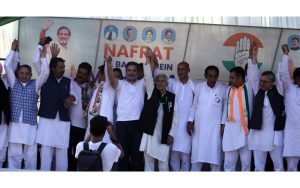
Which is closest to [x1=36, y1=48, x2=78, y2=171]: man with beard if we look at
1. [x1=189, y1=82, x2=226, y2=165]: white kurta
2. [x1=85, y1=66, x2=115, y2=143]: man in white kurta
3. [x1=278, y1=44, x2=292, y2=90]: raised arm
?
[x1=85, y1=66, x2=115, y2=143]: man in white kurta

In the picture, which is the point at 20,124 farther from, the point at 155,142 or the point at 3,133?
the point at 155,142

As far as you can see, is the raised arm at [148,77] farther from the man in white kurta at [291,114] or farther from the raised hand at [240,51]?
the raised hand at [240,51]

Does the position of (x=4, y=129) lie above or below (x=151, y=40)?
below

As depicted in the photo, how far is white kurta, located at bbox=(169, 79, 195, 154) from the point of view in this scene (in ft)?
25.5

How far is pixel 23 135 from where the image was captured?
24.8ft

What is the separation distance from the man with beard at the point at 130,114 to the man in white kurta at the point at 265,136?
1259 mm

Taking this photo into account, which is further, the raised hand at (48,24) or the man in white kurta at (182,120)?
the raised hand at (48,24)

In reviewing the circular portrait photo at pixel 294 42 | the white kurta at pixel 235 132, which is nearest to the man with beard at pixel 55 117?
the white kurta at pixel 235 132

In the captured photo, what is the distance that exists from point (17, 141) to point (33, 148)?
25 cm

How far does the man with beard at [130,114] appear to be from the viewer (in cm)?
758

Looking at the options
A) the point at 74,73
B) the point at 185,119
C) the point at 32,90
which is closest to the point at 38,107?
the point at 32,90

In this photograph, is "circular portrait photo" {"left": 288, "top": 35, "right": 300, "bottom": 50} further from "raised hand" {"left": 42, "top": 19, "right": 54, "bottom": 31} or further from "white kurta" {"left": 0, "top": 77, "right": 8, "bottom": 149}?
"white kurta" {"left": 0, "top": 77, "right": 8, "bottom": 149}

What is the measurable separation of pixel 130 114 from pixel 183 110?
700 millimetres

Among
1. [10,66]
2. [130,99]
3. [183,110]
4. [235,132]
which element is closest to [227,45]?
[183,110]
